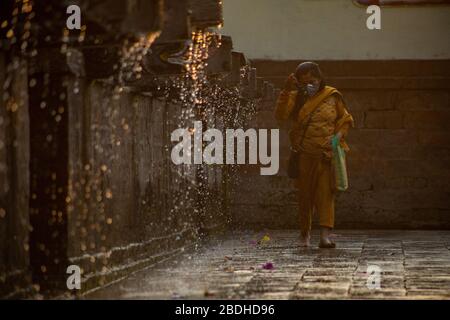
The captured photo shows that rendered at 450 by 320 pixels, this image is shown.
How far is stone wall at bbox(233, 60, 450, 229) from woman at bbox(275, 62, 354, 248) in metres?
4.66

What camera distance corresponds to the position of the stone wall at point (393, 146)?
713 inches

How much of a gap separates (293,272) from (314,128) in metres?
3.08

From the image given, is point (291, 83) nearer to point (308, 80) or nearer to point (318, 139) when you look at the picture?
point (308, 80)

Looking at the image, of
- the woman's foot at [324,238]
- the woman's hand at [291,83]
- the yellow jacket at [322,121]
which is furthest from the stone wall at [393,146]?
the yellow jacket at [322,121]

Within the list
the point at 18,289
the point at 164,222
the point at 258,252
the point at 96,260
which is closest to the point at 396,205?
the point at 258,252

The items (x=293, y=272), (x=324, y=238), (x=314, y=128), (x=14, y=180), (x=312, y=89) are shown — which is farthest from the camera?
(x=324, y=238)

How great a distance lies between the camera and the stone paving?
8719 mm

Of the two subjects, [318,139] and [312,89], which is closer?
[318,139]

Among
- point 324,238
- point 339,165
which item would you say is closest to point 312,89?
point 339,165

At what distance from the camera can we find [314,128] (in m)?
13.3

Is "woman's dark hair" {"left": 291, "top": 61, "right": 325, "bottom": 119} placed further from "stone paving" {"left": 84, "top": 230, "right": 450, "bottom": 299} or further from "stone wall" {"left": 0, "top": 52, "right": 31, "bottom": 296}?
"stone wall" {"left": 0, "top": 52, "right": 31, "bottom": 296}

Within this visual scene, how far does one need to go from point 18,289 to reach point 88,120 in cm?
169

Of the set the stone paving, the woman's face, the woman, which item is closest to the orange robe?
the woman

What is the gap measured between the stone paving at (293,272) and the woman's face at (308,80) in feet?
5.76
